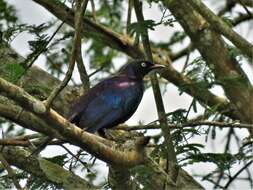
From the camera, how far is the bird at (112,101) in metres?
7.65

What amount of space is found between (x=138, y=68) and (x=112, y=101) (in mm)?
670

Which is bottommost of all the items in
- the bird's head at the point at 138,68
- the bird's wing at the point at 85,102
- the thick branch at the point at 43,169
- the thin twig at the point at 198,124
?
the thick branch at the point at 43,169

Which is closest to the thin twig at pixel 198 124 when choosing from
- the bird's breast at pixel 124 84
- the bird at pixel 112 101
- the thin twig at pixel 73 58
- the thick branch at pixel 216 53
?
the bird at pixel 112 101

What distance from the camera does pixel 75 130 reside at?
5.61 m

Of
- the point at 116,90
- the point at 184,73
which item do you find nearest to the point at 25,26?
the point at 116,90

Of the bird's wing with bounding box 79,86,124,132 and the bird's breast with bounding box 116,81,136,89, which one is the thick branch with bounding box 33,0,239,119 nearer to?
the bird's breast with bounding box 116,81,136,89

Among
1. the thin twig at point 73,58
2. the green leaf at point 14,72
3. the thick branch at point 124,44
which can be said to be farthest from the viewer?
the thick branch at point 124,44

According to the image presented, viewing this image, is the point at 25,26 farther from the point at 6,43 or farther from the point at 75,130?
the point at 75,130

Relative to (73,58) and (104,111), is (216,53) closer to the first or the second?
(104,111)

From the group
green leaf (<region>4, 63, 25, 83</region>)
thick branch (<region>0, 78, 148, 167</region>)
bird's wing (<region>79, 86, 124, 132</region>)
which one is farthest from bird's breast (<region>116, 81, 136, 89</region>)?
green leaf (<region>4, 63, 25, 83</region>)

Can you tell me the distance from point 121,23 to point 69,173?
430 centimetres

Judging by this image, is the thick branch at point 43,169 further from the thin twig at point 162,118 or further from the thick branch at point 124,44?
the thick branch at point 124,44

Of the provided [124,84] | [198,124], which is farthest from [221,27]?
[124,84]

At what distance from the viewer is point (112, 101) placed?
26.6ft
